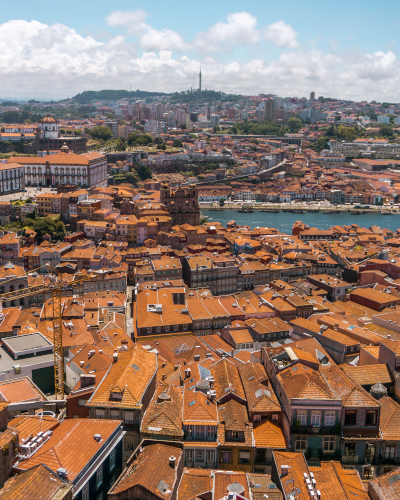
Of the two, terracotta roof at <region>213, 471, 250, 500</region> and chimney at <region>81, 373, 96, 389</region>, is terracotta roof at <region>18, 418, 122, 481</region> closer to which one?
chimney at <region>81, 373, 96, 389</region>

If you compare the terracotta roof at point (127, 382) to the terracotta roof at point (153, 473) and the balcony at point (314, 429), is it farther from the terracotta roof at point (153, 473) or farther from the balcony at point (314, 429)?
the balcony at point (314, 429)

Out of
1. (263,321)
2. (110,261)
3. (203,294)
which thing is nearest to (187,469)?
(263,321)

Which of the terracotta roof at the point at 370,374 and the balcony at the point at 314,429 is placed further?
the terracotta roof at the point at 370,374

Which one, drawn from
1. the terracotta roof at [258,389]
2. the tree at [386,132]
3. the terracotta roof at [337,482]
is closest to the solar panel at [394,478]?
the terracotta roof at [337,482]

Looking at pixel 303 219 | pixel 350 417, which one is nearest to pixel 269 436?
pixel 350 417

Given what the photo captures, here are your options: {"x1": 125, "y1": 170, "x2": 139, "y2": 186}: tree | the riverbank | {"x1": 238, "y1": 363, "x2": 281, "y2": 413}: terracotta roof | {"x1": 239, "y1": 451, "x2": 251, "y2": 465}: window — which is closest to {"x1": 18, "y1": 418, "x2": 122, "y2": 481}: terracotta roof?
{"x1": 239, "y1": 451, "x2": 251, "y2": 465}: window

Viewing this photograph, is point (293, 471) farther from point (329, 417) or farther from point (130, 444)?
point (130, 444)
